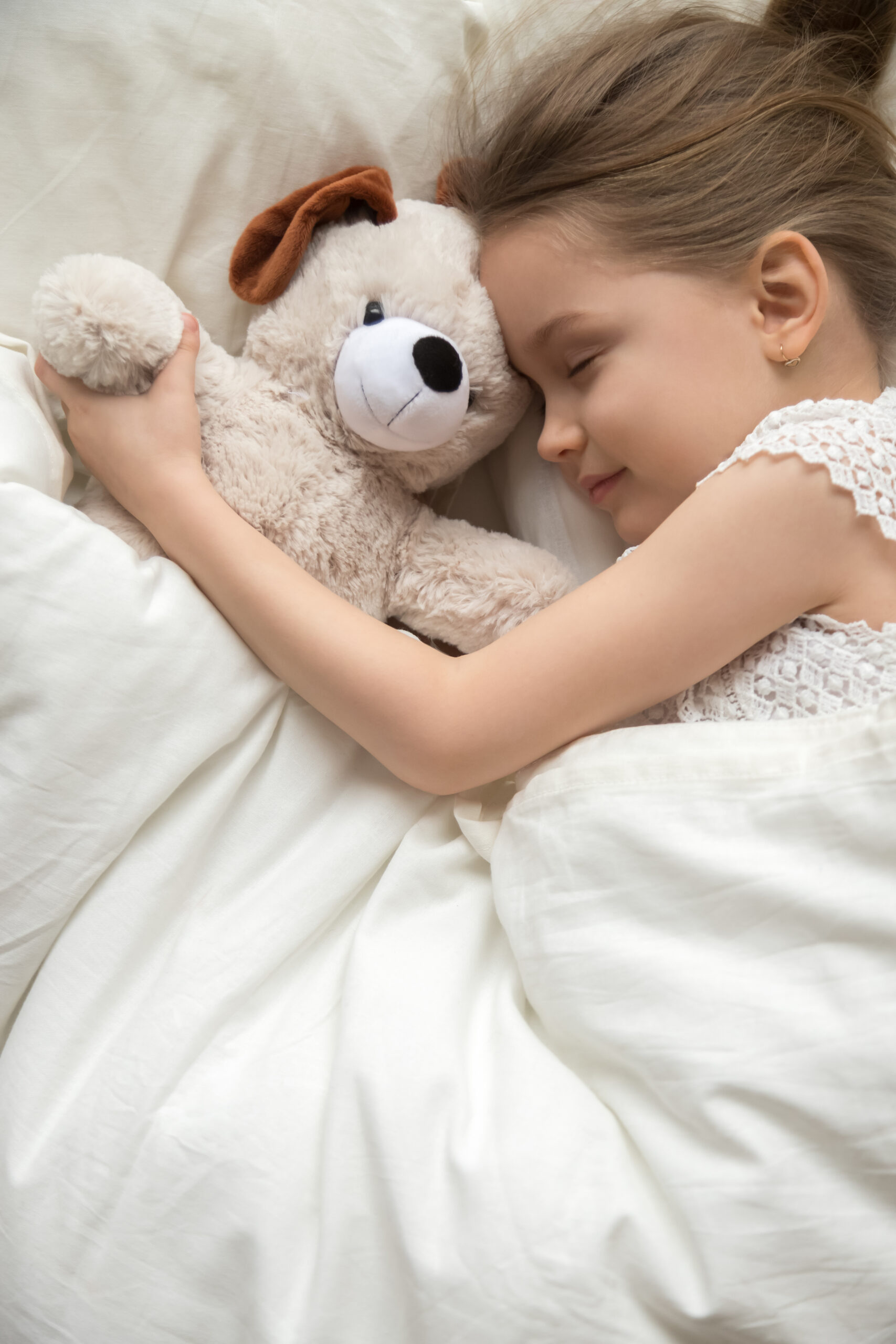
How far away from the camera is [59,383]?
683 mm

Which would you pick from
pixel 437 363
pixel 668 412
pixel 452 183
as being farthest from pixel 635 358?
pixel 452 183

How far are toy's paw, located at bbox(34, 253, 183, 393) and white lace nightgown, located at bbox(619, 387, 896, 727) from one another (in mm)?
395

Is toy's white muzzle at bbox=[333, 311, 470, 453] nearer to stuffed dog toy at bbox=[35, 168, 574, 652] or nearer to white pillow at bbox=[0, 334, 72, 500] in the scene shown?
stuffed dog toy at bbox=[35, 168, 574, 652]

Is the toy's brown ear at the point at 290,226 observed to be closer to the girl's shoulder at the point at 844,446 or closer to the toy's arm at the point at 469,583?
the toy's arm at the point at 469,583

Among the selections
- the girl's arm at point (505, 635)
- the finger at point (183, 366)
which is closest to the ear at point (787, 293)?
the girl's arm at point (505, 635)

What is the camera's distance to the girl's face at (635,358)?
0.68 metres

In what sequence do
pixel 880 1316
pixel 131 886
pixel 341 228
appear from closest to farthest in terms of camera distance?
pixel 880 1316, pixel 131 886, pixel 341 228

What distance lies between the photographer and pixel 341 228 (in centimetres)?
73

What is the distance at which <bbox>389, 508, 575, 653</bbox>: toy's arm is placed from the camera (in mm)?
743

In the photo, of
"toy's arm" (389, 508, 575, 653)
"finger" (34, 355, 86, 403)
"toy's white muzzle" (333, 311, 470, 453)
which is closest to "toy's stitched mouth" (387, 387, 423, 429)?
"toy's white muzzle" (333, 311, 470, 453)

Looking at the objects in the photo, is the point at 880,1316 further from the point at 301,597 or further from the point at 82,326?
the point at 82,326

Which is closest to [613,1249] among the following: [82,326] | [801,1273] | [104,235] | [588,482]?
[801,1273]

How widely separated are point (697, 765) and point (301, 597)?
1.01 ft

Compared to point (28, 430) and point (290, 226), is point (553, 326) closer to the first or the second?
point (290, 226)
